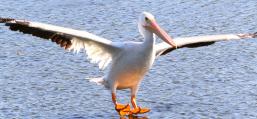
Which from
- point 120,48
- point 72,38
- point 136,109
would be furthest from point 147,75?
point 72,38

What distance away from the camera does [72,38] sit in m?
9.41

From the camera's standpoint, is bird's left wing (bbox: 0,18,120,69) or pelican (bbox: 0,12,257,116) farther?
pelican (bbox: 0,12,257,116)

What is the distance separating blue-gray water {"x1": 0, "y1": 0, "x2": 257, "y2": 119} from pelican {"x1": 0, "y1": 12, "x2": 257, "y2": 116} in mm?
212

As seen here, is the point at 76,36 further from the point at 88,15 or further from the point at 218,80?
the point at 88,15

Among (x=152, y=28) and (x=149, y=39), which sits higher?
(x=152, y=28)

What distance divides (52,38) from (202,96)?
5.78ft

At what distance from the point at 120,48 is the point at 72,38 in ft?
1.71

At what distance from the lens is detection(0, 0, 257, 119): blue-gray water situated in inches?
368

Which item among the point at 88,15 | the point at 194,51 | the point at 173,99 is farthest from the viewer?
the point at 88,15

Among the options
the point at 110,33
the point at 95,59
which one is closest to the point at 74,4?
the point at 110,33

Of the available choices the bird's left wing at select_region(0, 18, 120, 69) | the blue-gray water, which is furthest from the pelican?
the blue-gray water

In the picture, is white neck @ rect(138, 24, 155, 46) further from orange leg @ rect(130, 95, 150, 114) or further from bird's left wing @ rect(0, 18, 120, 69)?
orange leg @ rect(130, 95, 150, 114)

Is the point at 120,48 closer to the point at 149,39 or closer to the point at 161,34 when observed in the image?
the point at 149,39

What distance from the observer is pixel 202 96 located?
383 inches
